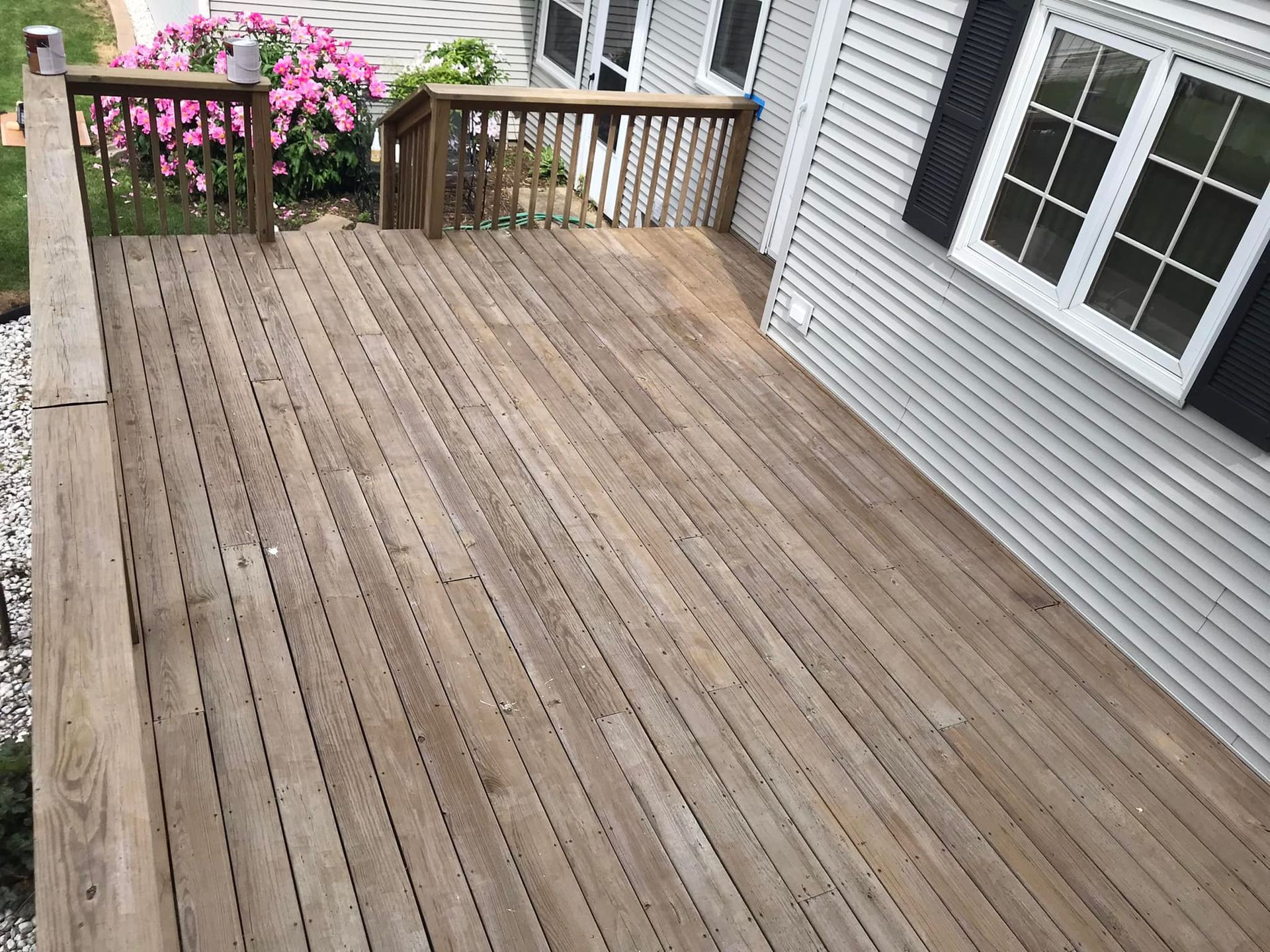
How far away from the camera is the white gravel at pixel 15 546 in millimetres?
2561

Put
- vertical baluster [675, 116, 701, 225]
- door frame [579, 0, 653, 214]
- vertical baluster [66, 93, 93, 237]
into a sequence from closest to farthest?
vertical baluster [66, 93, 93, 237] → vertical baluster [675, 116, 701, 225] → door frame [579, 0, 653, 214]

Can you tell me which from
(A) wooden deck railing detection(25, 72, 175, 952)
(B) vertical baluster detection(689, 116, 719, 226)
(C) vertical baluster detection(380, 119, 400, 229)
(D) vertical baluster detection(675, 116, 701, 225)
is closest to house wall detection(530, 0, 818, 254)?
(B) vertical baluster detection(689, 116, 719, 226)

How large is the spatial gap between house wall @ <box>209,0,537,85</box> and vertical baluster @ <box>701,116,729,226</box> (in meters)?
4.37

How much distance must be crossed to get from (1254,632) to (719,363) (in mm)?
2399

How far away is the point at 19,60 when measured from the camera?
9.02 m

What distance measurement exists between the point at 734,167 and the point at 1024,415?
114 inches

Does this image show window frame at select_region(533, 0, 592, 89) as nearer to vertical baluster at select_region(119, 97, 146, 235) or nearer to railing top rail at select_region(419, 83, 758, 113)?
railing top rail at select_region(419, 83, 758, 113)

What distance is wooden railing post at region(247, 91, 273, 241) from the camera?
441 centimetres

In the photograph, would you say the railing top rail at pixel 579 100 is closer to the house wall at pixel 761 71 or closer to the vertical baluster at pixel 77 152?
the house wall at pixel 761 71

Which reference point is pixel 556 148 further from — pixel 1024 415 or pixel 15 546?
pixel 15 546

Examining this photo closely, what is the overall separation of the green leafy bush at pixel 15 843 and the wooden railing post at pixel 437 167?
131 inches

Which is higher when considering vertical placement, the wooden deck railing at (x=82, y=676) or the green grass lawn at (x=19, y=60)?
the wooden deck railing at (x=82, y=676)

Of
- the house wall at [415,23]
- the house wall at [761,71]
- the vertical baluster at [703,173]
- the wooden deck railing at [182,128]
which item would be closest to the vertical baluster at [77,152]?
the wooden deck railing at [182,128]

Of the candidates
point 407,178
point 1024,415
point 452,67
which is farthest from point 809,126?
point 452,67
